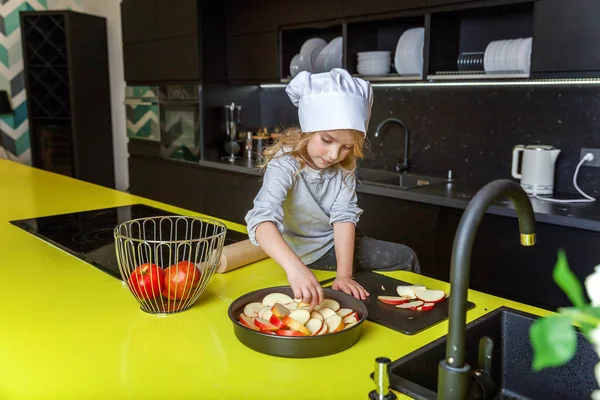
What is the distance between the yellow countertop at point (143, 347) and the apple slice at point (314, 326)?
5 cm

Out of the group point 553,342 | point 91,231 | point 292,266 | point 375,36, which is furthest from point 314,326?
point 375,36

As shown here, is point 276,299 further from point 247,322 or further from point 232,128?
point 232,128

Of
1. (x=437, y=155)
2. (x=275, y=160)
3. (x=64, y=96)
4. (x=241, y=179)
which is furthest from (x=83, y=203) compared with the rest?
(x=64, y=96)

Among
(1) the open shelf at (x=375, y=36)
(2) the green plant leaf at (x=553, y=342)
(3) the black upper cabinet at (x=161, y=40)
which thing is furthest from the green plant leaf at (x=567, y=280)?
(3) the black upper cabinet at (x=161, y=40)

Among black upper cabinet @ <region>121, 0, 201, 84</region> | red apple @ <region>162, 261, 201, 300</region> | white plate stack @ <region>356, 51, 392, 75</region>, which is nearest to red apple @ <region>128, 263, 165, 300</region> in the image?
red apple @ <region>162, 261, 201, 300</region>

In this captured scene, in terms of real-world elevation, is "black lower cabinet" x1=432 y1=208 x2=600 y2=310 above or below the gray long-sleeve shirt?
below

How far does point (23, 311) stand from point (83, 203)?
44.4 inches

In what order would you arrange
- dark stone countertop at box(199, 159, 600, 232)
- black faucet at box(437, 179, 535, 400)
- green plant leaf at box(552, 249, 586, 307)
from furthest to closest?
dark stone countertop at box(199, 159, 600, 232), black faucet at box(437, 179, 535, 400), green plant leaf at box(552, 249, 586, 307)

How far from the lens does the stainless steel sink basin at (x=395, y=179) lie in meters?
3.06

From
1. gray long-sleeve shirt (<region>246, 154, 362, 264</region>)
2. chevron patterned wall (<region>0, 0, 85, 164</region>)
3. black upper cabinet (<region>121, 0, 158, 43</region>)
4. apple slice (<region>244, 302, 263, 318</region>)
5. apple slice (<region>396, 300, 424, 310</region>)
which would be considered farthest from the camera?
chevron patterned wall (<region>0, 0, 85, 164</region>)

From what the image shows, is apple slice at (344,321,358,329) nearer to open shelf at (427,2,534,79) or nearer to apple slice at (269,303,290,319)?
apple slice at (269,303,290,319)

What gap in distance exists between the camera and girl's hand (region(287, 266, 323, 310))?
1.04 m

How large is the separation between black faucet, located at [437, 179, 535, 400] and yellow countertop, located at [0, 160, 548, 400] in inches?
8.0

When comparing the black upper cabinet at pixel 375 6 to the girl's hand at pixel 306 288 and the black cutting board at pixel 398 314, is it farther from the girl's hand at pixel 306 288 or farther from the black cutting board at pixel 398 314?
the girl's hand at pixel 306 288
